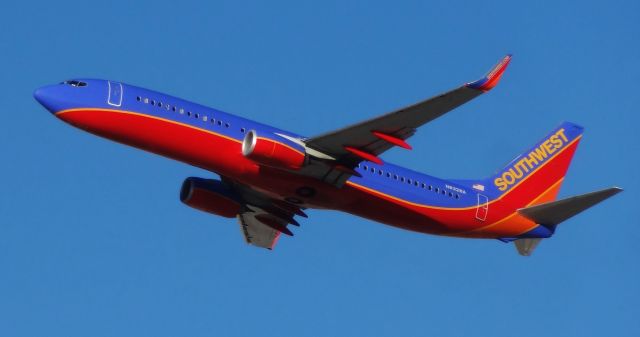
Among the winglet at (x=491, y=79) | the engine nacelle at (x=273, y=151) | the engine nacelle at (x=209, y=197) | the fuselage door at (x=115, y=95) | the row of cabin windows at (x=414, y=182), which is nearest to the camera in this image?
the winglet at (x=491, y=79)

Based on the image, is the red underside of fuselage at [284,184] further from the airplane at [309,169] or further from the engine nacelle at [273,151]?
the engine nacelle at [273,151]

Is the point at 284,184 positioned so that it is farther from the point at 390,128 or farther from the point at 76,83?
the point at 76,83

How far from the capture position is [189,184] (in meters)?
58.2

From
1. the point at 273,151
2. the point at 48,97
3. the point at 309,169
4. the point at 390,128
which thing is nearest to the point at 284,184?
the point at 309,169

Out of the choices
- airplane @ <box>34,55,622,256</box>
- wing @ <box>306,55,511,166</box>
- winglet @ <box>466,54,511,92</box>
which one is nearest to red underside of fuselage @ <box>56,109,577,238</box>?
airplane @ <box>34,55,622,256</box>

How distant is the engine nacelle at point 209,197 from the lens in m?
57.9

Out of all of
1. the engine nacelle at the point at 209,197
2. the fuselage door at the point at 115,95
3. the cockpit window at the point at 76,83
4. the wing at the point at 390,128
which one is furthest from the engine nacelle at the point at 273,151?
the cockpit window at the point at 76,83

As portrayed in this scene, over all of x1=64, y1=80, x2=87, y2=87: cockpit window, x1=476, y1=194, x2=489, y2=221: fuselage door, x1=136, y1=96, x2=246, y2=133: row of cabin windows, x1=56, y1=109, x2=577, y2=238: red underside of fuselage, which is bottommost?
x1=56, y1=109, x2=577, y2=238: red underside of fuselage

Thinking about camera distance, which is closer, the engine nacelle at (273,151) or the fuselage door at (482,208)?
the engine nacelle at (273,151)

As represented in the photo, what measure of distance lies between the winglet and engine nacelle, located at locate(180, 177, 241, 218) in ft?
55.1

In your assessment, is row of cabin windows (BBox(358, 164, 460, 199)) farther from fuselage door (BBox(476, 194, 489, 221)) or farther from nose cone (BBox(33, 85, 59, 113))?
nose cone (BBox(33, 85, 59, 113))

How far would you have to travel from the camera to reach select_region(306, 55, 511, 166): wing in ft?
152

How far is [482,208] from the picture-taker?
5838 centimetres

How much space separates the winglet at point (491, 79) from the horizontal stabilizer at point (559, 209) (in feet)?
33.8
